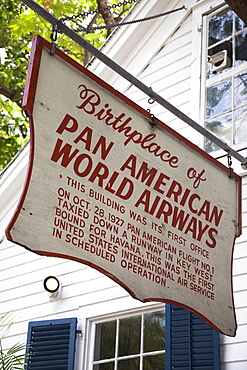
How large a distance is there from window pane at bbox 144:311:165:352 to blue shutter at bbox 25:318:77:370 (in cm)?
77

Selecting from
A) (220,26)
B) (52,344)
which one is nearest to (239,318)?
(52,344)

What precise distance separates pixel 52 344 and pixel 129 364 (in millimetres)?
893

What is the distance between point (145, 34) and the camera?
23.5 feet

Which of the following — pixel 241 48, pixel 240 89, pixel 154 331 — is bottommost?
pixel 154 331

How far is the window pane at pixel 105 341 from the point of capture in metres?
5.68

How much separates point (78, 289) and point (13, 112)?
7.87 metres

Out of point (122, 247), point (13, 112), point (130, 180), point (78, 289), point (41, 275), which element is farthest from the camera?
point (13, 112)

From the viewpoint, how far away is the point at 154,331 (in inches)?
213

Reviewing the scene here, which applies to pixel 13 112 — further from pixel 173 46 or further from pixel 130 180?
pixel 130 180

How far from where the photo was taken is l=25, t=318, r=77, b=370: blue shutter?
576cm

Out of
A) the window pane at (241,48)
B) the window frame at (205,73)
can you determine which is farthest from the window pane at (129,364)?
the window pane at (241,48)

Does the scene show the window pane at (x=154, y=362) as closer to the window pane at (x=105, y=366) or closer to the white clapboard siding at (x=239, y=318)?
the window pane at (x=105, y=366)

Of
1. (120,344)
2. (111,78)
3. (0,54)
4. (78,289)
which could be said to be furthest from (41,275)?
(0,54)

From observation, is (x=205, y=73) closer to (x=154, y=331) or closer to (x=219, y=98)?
(x=219, y=98)
